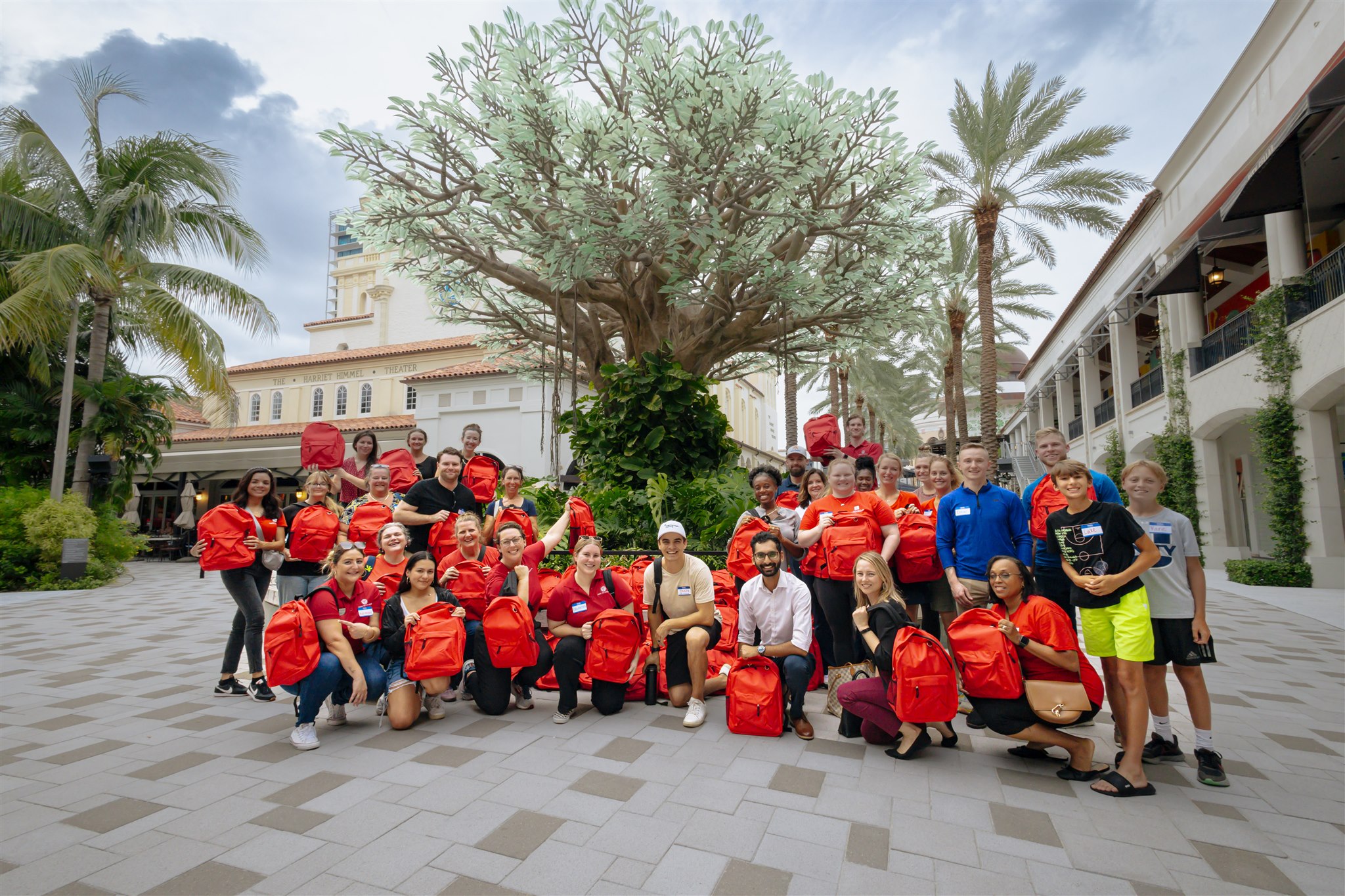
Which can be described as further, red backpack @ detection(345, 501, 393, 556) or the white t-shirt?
red backpack @ detection(345, 501, 393, 556)

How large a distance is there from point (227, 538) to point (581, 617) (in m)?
2.95

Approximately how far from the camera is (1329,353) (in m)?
11.7

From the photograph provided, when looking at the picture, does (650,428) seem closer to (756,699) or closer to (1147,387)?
(756,699)

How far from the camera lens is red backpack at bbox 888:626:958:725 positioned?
3.96 meters

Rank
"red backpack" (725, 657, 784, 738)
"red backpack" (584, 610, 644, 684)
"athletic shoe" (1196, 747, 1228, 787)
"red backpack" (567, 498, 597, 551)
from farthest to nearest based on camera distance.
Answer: "red backpack" (567, 498, 597, 551) → "red backpack" (584, 610, 644, 684) → "red backpack" (725, 657, 784, 738) → "athletic shoe" (1196, 747, 1228, 787)

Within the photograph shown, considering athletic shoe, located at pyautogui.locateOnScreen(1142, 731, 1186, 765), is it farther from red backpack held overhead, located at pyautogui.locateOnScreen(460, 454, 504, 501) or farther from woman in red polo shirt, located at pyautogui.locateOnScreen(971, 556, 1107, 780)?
red backpack held overhead, located at pyautogui.locateOnScreen(460, 454, 504, 501)

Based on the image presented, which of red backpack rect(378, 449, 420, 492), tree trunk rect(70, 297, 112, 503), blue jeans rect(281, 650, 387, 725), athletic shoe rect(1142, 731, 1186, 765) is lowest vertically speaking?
athletic shoe rect(1142, 731, 1186, 765)

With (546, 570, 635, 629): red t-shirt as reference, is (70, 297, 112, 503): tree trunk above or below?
above

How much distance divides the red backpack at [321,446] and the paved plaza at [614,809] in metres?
2.29

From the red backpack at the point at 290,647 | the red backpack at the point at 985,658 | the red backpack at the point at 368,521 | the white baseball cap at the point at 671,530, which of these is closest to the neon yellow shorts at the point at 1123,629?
the red backpack at the point at 985,658

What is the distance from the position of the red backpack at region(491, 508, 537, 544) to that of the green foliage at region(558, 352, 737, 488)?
290 cm

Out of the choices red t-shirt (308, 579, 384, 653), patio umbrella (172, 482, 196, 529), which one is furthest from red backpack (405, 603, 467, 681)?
patio umbrella (172, 482, 196, 529)

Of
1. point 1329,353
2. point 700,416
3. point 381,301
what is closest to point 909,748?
point 700,416

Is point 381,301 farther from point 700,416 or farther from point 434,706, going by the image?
point 434,706
